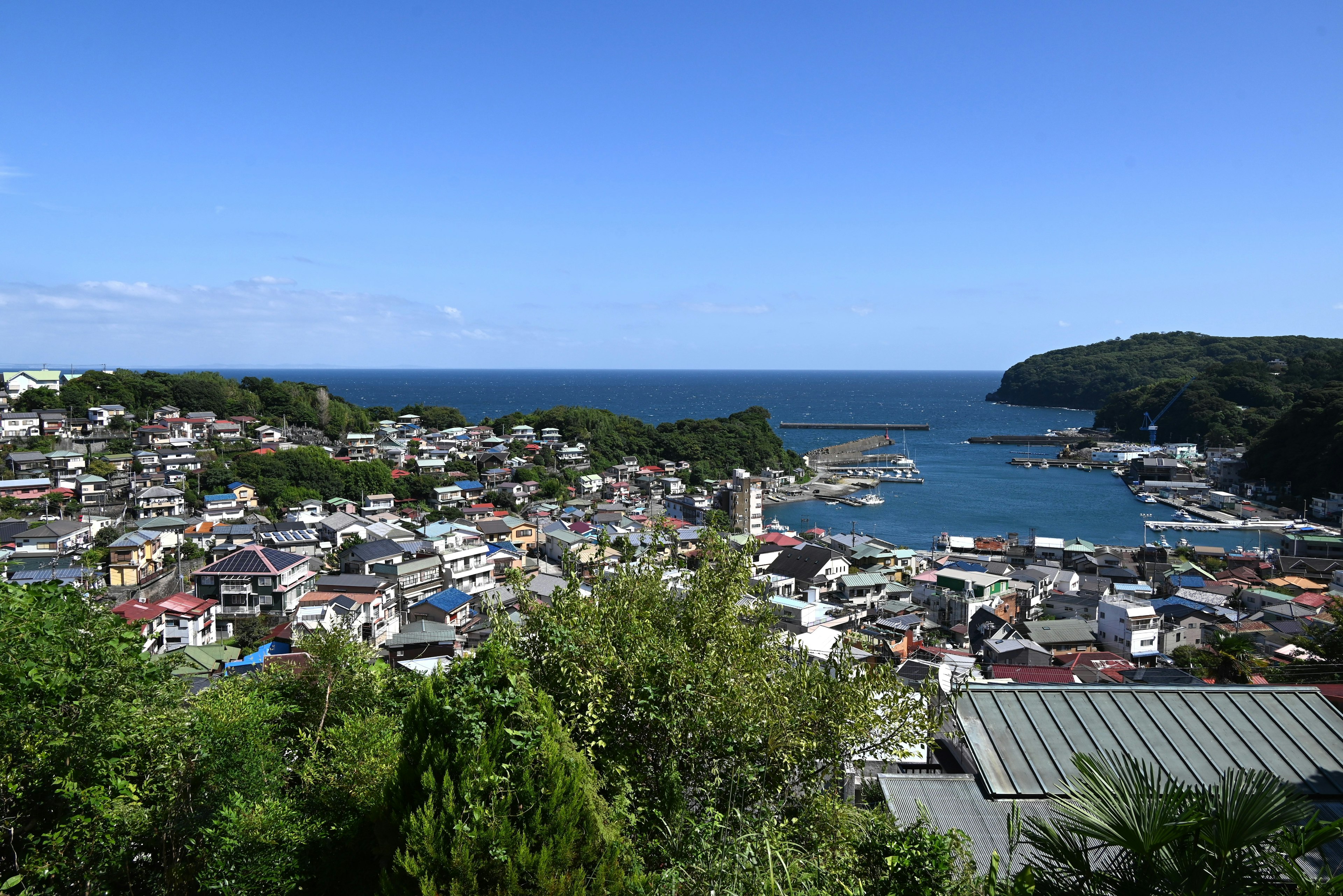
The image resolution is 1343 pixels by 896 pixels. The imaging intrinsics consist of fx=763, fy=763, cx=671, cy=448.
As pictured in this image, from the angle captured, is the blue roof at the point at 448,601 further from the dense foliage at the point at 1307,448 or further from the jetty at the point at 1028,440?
the jetty at the point at 1028,440

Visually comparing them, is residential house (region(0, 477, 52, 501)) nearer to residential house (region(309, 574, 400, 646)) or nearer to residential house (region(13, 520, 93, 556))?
residential house (region(13, 520, 93, 556))

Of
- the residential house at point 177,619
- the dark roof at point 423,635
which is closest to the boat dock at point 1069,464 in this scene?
the dark roof at point 423,635

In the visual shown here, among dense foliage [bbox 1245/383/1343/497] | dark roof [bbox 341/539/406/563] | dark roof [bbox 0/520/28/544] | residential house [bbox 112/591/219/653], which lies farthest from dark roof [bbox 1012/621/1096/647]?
dense foliage [bbox 1245/383/1343/497]

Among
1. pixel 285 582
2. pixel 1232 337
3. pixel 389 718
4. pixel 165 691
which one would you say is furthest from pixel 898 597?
pixel 1232 337

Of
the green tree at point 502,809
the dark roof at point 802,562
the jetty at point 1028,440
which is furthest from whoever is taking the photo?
the jetty at point 1028,440

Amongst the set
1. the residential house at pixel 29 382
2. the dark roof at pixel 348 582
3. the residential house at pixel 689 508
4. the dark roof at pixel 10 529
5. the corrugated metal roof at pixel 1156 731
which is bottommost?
the residential house at pixel 689 508

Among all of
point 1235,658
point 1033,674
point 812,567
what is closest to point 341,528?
point 812,567
